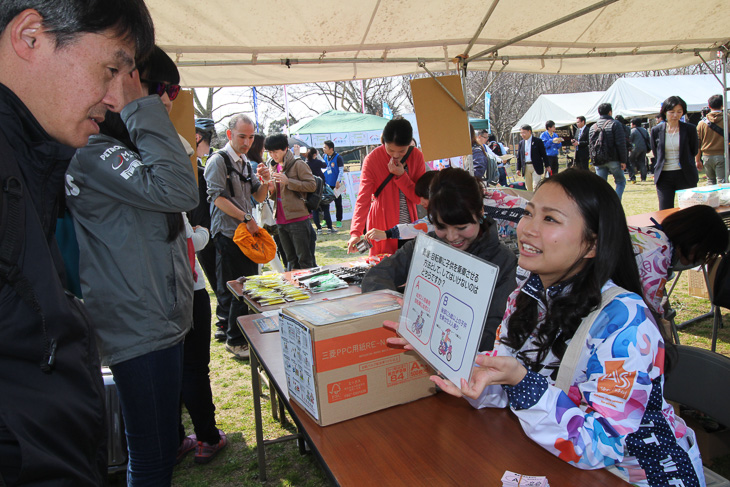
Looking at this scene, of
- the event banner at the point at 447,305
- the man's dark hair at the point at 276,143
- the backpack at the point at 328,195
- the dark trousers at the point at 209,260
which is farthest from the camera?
the backpack at the point at 328,195

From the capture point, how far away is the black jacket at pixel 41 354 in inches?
26.7

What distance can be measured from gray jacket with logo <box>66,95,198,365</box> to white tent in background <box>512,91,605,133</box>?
19.6 metres

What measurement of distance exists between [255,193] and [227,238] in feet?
1.88

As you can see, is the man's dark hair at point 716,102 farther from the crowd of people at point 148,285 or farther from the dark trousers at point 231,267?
the dark trousers at point 231,267

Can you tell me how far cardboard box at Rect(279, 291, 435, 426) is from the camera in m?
1.31

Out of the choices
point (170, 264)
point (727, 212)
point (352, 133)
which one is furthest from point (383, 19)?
point (352, 133)

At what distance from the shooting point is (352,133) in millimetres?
12344

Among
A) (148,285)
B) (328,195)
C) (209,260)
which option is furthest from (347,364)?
(328,195)

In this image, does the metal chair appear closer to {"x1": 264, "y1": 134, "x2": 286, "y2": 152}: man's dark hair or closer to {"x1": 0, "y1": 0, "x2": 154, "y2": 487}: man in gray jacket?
{"x1": 0, "y1": 0, "x2": 154, "y2": 487}: man in gray jacket

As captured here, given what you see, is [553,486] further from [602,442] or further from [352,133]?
[352,133]

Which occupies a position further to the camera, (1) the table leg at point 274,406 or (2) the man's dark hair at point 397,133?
(2) the man's dark hair at point 397,133

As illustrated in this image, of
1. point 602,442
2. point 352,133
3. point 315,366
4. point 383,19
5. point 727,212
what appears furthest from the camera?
point 352,133

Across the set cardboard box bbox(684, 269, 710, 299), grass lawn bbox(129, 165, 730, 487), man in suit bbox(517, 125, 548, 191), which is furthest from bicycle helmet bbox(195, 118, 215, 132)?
man in suit bbox(517, 125, 548, 191)

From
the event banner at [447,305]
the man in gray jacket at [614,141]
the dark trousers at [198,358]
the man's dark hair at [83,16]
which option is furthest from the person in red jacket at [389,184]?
the man in gray jacket at [614,141]
